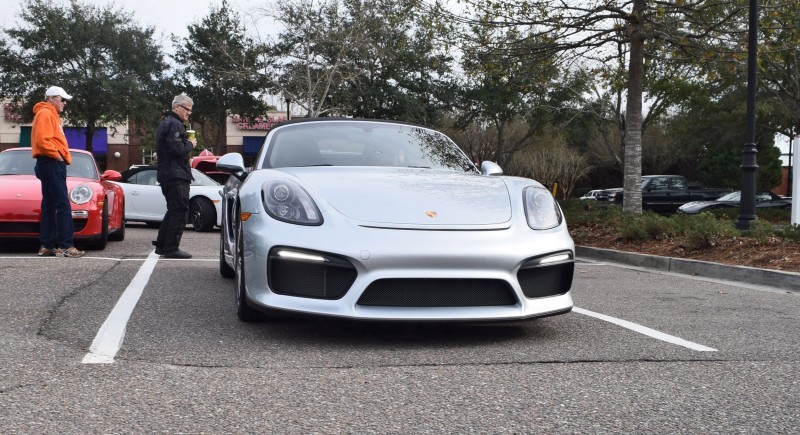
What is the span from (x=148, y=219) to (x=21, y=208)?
6375 millimetres

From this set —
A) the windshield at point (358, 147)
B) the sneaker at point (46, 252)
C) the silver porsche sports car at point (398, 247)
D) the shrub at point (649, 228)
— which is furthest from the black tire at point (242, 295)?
the shrub at point (649, 228)

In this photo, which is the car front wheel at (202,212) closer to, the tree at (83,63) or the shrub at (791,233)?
the shrub at (791,233)

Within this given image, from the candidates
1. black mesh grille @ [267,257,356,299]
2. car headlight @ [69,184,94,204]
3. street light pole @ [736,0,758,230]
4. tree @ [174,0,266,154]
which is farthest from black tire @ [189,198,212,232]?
tree @ [174,0,266,154]

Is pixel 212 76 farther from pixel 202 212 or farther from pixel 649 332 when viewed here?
pixel 649 332

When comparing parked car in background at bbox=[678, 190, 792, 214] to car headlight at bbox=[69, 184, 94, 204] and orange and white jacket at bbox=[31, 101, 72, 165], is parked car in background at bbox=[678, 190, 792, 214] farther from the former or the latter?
orange and white jacket at bbox=[31, 101, 72, 165]

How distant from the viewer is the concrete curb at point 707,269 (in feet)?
26.7

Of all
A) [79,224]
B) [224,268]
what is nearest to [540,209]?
[224,268]

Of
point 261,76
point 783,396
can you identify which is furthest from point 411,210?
point 261,76

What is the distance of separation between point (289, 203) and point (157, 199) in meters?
11.6

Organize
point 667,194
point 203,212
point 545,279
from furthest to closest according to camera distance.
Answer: point 667,194, point 203,212, point 545,279

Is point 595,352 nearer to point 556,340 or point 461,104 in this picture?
point 556,340

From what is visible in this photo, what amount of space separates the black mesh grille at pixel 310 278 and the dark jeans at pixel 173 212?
4520 millimetres

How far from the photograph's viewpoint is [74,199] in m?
9.66

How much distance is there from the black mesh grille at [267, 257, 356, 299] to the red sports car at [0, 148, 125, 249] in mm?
5846
